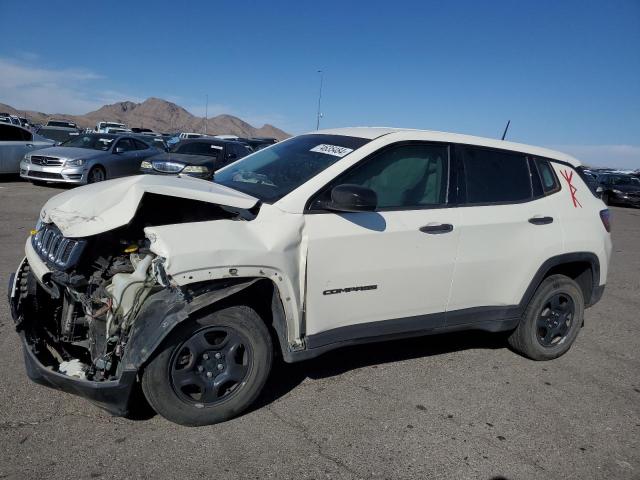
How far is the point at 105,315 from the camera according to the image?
2979mm

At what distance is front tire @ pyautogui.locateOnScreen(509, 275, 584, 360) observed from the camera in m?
4.39

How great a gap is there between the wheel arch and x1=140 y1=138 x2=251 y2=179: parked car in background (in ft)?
26.9

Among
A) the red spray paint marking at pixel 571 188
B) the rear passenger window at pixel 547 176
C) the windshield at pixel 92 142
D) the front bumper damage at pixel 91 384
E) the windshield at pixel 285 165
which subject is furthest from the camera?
the windshield at pixel 92 142

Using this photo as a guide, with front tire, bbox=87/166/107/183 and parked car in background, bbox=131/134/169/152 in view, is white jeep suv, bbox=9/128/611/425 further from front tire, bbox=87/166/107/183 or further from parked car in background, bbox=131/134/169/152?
parked car in background, bbox=131/134/169/152

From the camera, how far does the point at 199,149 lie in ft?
43.2

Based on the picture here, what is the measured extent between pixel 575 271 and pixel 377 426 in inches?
Answer: 102

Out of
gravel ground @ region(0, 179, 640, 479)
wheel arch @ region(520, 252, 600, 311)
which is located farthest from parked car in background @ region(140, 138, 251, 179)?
wheel arch @ region(520, 252, 600, 311)

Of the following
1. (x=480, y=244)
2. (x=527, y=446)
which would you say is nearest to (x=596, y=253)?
(x=480, y=244)

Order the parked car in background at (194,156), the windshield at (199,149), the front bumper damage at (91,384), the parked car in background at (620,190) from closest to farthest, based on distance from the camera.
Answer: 1. the front bumper damage at (91,384)
2. the parked car in background at (194,156)
3. the windshield at (199,149)
4. the parked car in background at (620,190)

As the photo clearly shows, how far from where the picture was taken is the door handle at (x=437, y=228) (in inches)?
141

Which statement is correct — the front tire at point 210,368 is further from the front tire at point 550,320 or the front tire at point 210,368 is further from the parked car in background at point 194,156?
the parked car in background at point 194,156

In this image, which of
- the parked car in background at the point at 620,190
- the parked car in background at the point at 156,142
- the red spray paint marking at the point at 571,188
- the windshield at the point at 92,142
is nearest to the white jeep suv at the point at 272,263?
the red spray paint marking at the point at 571,188

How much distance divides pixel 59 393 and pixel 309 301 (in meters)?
1.75

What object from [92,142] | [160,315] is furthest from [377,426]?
[92,142]
